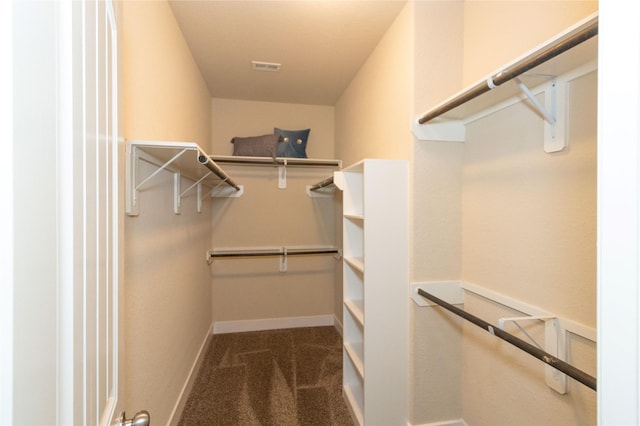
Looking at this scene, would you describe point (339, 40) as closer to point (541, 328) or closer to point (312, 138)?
point (312, 138)

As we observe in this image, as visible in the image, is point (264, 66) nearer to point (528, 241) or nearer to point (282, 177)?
point (282, 177)

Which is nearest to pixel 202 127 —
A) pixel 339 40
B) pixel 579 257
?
pixel 339 40

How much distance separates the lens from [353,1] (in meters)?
1.60

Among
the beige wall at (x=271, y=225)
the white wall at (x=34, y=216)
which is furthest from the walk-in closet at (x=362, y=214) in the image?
the beige wall at (x=271, y=225)

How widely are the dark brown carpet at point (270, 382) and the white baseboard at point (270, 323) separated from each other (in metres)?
0.08

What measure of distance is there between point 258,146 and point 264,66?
0.80m

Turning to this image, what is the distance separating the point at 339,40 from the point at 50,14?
1941 mm

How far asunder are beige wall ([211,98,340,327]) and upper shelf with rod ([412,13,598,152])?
1.80 meters

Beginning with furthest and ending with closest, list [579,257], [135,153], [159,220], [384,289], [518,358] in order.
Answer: [384,289]
[159,220]
[518,358]
[135,153]
[579,257]

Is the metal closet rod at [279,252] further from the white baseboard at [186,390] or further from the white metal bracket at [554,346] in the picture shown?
the white metal bracket at [554,346]

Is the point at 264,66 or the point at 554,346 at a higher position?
the point at 264,66

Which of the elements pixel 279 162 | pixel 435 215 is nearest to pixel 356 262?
pixel 435 215

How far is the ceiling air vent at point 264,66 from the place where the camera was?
2277 mm

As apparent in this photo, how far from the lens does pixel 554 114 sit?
42.0 inches
